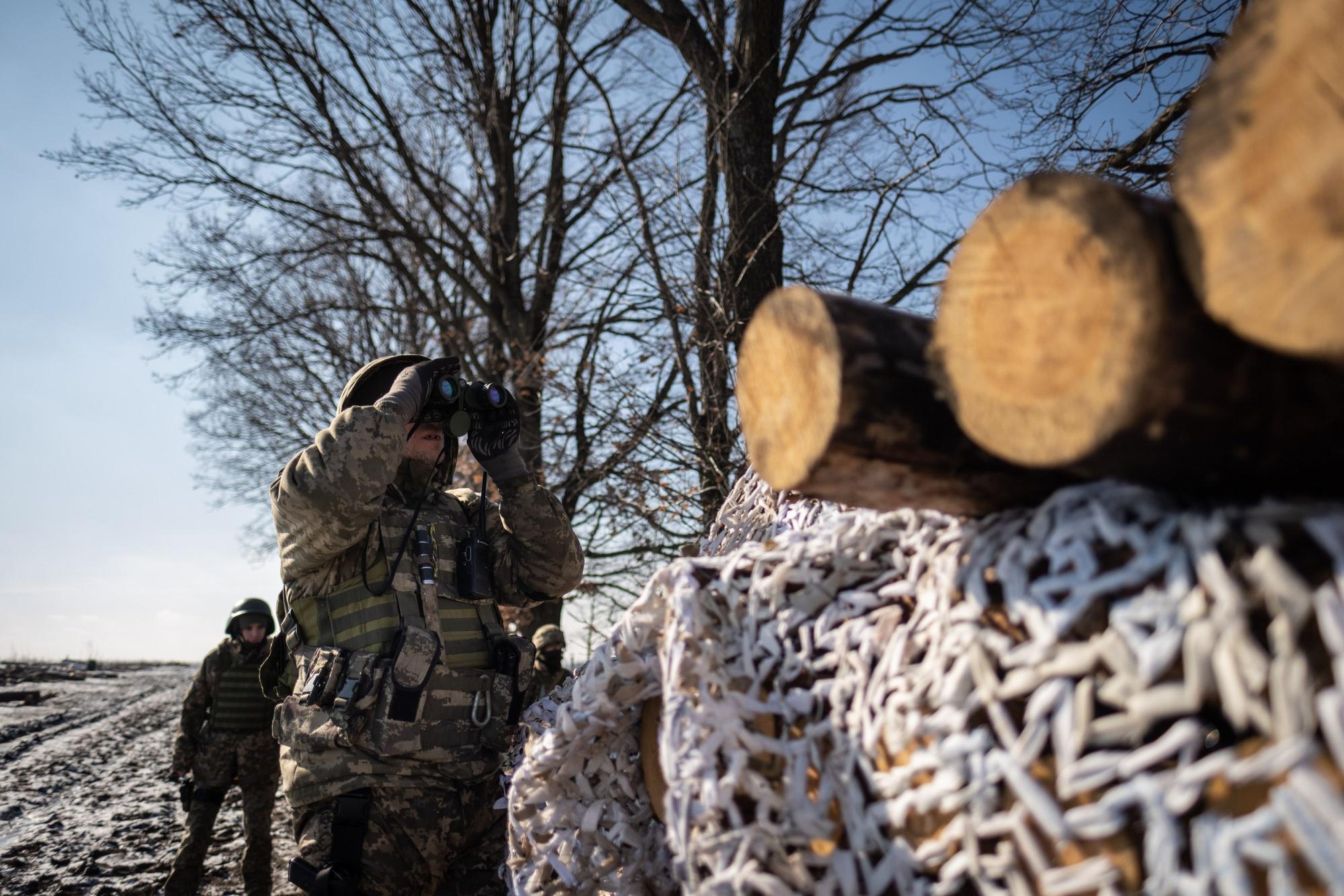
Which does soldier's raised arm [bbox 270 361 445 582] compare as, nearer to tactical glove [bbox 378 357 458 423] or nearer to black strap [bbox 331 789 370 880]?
tactical glove [bbox 378 357 458 423]

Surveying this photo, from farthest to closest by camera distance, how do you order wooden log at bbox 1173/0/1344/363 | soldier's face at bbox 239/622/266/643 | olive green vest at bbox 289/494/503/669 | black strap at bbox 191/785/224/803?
soldier's face at bbox 239/622/266/643 < black strap at bbox 191/785/224/803 < olive green vest at bbox 289/494/503/669 < wooden log at bbox 1173/0/1344/363

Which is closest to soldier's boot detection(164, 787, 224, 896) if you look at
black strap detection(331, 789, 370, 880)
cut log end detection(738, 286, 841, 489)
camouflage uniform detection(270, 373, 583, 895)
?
camouflage uniform detection(270, 373, 583, 895)

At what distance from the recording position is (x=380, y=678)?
2.72m

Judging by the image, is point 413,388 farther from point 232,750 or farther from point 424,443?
point 232,750

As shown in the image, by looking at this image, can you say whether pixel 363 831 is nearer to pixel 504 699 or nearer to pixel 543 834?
pixel 504 699

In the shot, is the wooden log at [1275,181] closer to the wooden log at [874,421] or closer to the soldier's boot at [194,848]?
the wooden log at [874,421]

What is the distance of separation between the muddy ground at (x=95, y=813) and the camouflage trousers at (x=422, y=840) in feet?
12.9

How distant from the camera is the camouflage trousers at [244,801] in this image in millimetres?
5520

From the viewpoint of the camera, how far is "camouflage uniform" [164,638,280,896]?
568 cm

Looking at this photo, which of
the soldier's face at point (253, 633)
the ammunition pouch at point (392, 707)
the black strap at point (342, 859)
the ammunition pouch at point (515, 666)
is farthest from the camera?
the soldier's face at point (253, 633)

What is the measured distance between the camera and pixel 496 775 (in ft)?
9.79

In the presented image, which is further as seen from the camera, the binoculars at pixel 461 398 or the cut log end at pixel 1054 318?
the binoculars at pixel 461 398

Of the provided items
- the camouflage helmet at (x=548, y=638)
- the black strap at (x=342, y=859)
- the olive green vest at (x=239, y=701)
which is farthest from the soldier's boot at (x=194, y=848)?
the black strap at (x=342, y=859)

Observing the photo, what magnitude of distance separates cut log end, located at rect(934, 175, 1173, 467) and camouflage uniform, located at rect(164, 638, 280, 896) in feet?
20.2
